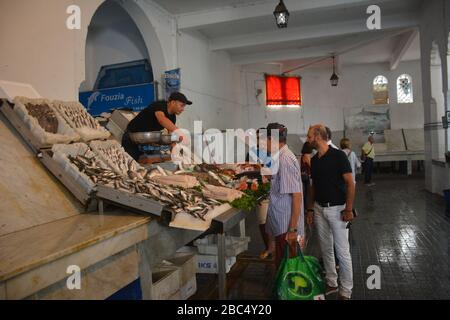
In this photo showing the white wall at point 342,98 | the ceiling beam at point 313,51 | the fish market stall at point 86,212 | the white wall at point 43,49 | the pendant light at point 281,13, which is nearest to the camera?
the fish market stall at point 86,212

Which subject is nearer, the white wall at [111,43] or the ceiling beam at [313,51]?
the white wall at [111,43]

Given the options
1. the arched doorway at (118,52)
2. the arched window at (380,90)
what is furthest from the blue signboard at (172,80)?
the arched window at (380,90)

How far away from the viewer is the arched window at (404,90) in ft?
67.6

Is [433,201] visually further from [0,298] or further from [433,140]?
[0,298]

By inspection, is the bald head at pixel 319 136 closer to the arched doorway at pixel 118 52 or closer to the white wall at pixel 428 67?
the arched doorway at pixel 118 52

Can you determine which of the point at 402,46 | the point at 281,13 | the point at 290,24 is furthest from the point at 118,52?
the point at 402,46

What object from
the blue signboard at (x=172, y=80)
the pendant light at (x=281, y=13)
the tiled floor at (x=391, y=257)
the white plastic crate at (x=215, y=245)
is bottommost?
the tiled floor at (x=391, y=257)

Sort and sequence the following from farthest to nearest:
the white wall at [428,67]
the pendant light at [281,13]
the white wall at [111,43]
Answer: the white wall at [111,43] < the white wall at [428,67] < the pendant light at [281,13]

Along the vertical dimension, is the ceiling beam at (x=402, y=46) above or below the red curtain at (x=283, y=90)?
above

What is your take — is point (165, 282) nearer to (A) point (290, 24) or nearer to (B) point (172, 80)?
(B) point (172, 80)

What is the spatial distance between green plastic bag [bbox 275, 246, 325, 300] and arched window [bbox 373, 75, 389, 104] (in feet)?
65.1

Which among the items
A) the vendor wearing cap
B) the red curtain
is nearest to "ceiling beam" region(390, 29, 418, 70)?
the red curtain

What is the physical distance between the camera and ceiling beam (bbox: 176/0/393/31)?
30.7ft

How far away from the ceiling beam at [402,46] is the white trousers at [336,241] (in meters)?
12.1
